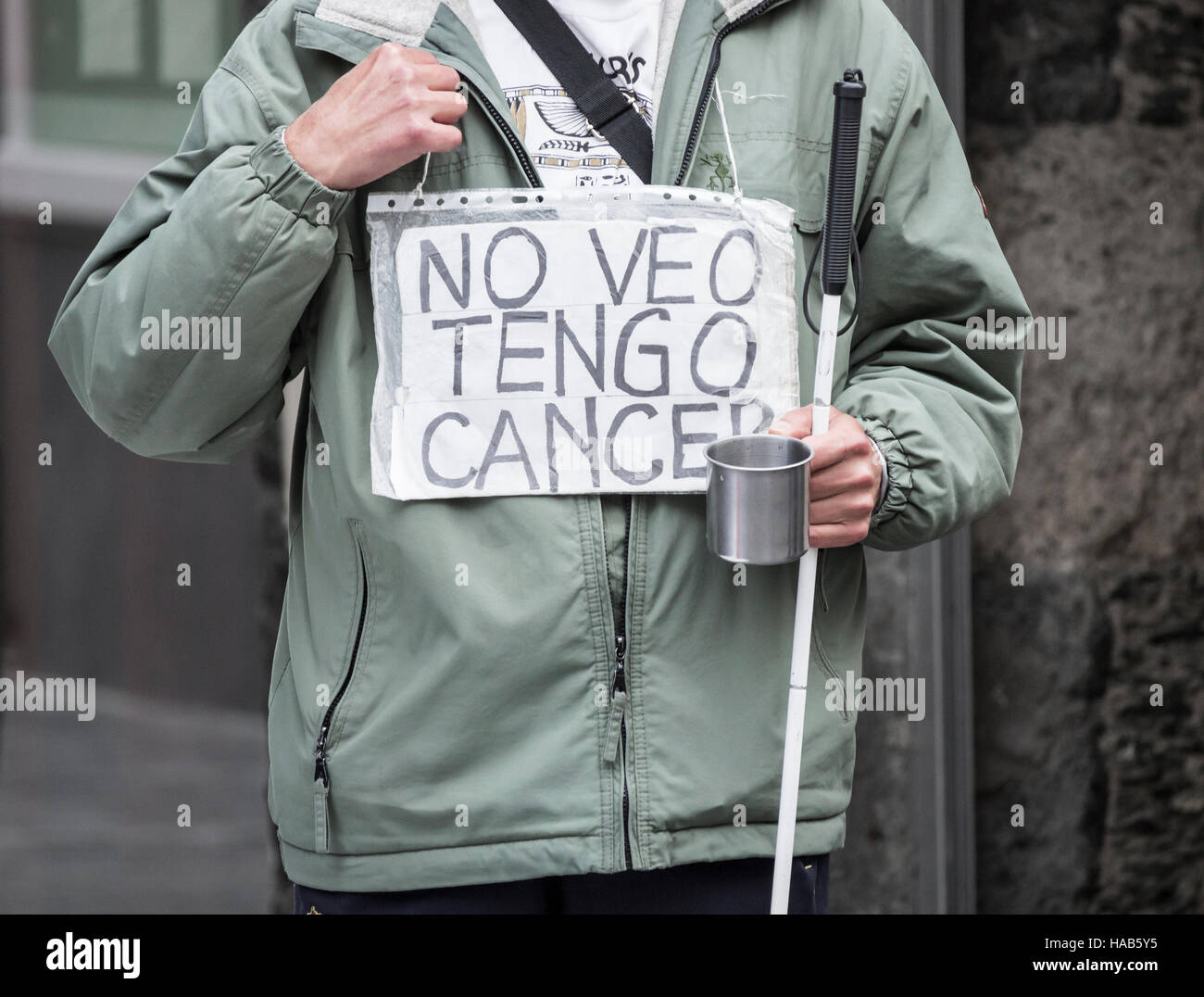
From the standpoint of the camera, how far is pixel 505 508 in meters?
2.44

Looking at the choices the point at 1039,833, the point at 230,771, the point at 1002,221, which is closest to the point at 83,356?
the point at 1002,221

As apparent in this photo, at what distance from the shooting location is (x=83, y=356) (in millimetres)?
2535

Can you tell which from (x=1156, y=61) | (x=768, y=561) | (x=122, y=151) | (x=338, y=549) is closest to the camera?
(x=768, y=561)

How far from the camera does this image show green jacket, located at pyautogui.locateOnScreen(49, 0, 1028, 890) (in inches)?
94.2

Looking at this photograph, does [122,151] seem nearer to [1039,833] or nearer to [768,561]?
[1039,833]

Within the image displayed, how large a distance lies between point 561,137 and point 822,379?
506 millimetres

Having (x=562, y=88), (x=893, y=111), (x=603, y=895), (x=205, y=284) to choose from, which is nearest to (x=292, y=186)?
(x=205, y=284)

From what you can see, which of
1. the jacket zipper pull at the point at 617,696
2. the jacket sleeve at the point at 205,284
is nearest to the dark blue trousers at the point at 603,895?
the jacket zipper pull at the point at 617,696

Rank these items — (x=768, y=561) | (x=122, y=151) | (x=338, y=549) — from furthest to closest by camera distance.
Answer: (x=122, y=151) → (x=338, y=549) → (x=768, y=561)

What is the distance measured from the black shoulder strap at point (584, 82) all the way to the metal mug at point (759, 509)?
1.56ft

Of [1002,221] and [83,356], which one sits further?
[1002,221]

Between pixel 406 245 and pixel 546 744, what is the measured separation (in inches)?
28.2

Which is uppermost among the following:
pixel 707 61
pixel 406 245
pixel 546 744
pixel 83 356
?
pixel 707 61

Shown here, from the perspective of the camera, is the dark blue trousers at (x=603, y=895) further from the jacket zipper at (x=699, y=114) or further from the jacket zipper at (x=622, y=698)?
the jacket zipper at (x=699, y=114)
